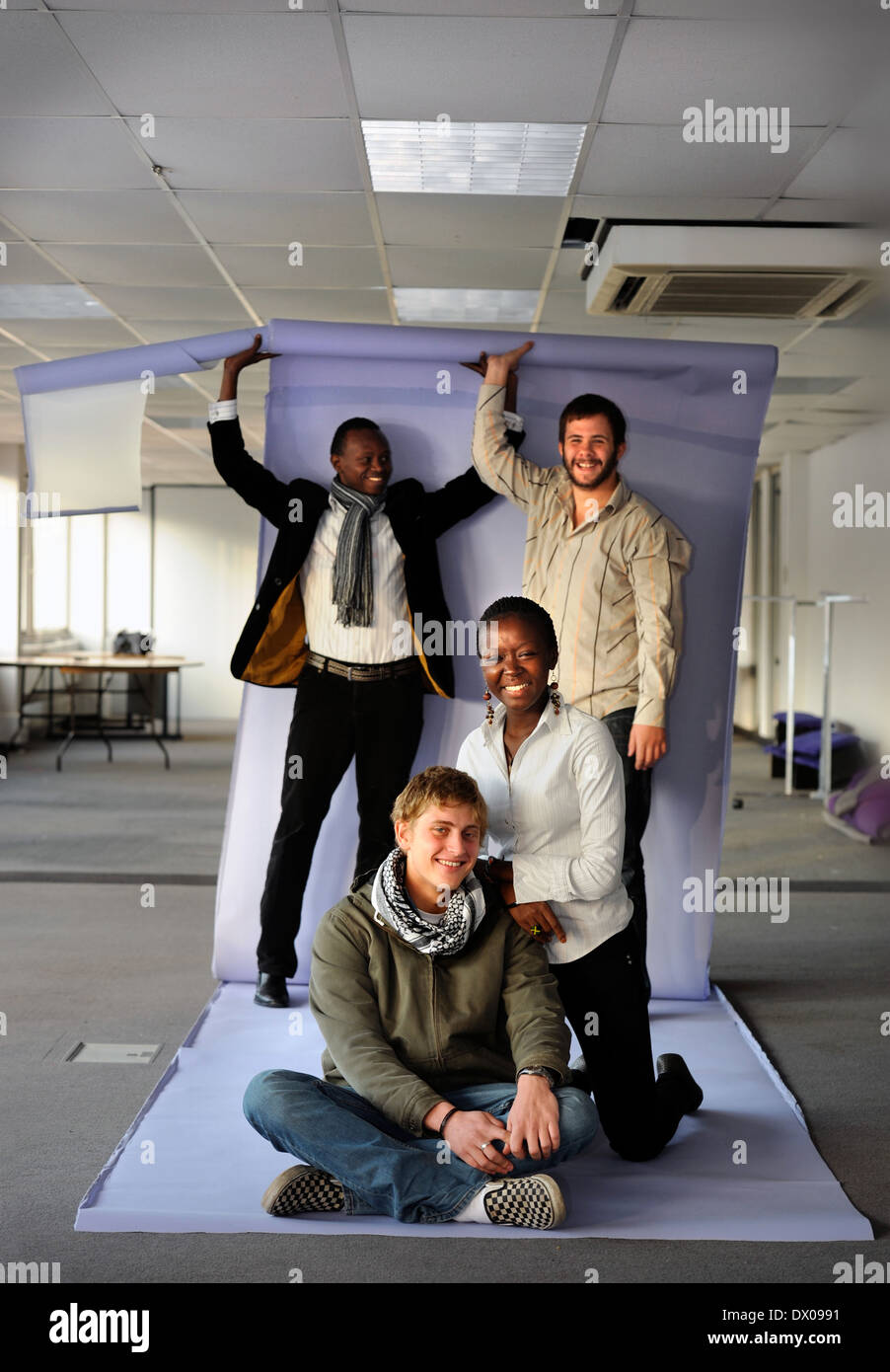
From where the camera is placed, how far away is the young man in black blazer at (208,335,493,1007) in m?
3.29

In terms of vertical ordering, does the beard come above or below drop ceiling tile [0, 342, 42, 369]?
below

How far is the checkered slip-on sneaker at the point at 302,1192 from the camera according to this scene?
2154 millimetres

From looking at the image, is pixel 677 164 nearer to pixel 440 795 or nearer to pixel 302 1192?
pixel 440 795

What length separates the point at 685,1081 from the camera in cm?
261

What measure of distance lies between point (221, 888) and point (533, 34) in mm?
2393

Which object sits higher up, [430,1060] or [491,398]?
[491,398]

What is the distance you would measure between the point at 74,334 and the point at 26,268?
4.07 ft

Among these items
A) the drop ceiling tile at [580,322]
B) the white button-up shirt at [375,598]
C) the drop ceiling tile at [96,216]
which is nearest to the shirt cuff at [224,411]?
the white button-up shirt at [375,598]

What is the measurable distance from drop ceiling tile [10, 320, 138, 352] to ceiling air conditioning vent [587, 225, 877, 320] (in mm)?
2797

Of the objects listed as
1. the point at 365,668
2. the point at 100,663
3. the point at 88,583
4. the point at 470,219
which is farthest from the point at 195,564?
the point at 365,668

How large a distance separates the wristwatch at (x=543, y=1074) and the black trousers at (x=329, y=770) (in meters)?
1.27

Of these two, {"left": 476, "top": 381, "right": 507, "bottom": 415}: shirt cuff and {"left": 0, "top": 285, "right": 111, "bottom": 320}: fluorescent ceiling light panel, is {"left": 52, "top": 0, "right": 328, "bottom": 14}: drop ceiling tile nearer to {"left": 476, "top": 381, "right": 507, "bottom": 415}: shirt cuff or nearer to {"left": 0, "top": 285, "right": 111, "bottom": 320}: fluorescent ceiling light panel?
{"left": 476, "top": 381, "right": 507, "bottom": 415}: shirt cuff

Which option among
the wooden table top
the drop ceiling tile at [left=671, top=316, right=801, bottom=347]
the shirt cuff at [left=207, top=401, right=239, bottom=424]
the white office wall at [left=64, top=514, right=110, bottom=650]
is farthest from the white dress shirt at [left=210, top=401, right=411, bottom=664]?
the white office wall at [left=64, top=514, right=110, bottom=650]

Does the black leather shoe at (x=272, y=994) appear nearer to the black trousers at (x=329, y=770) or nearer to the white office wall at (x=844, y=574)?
the black trousers at (x=329, y=770)
